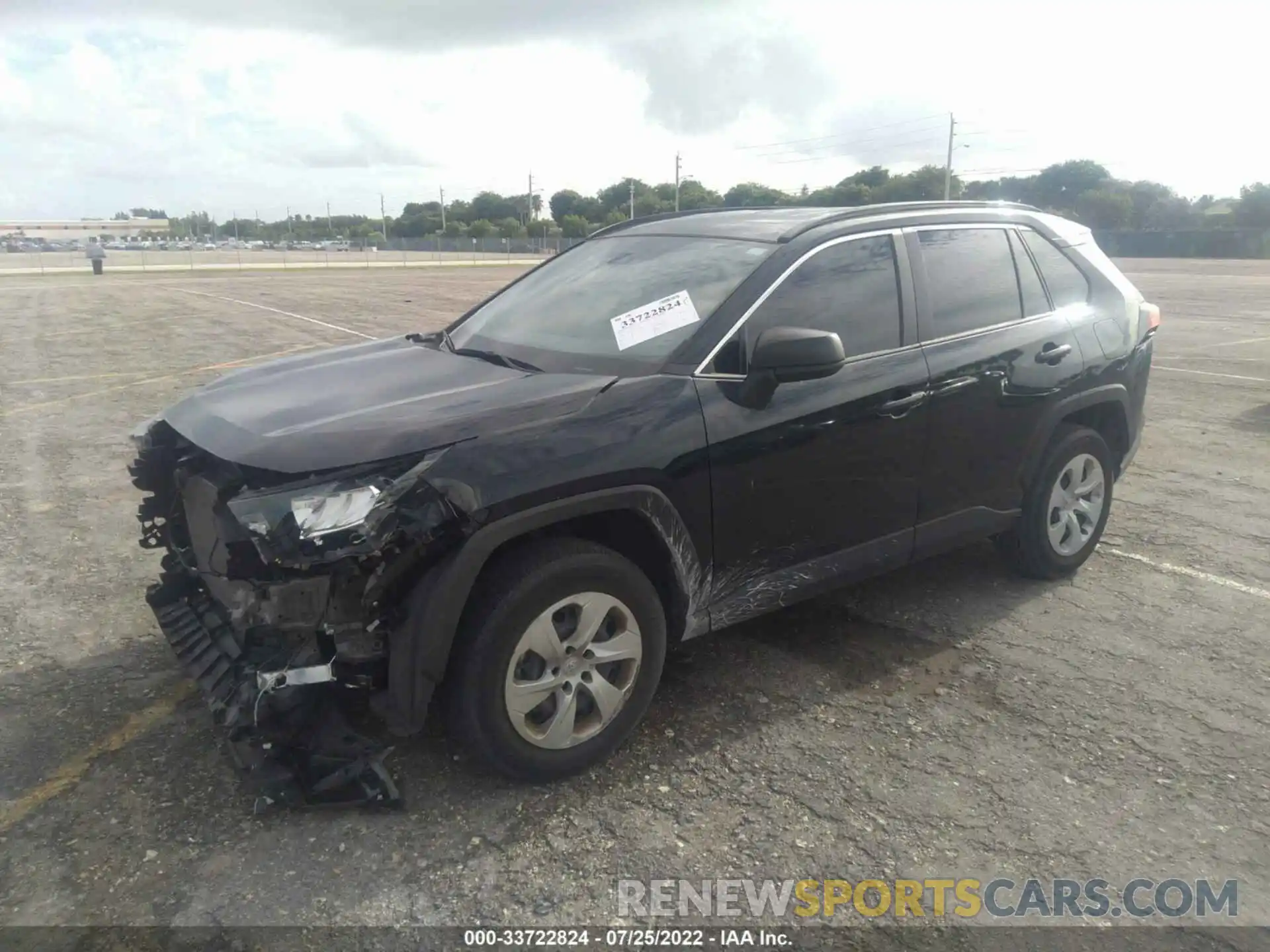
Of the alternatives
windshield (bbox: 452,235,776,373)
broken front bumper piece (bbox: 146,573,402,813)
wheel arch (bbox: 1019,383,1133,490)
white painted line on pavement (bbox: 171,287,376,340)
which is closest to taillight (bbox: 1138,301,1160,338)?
wheel arch (bbox: 1019,383,1133,490)

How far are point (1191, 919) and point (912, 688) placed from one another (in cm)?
126

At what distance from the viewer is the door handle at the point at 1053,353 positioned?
429cm

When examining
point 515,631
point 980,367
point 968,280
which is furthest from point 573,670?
point 968,280

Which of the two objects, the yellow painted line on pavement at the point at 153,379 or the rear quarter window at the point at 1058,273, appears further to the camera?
the yellow painted line on pavement at the point at 153,379

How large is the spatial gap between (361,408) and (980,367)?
2582 millimetres

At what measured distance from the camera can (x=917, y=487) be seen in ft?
12.7

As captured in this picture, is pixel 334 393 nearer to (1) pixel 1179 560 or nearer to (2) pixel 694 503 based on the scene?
(2) pixel 694 503

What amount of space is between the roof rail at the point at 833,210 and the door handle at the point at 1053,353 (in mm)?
767

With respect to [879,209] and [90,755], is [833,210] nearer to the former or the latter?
[879,209]

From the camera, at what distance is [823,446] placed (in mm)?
3465

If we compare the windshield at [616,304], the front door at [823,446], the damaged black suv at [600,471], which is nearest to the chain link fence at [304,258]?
the windshield at [616,304]

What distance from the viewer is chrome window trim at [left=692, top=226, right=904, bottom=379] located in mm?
3262

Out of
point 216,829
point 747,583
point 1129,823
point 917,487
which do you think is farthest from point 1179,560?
point 216,829

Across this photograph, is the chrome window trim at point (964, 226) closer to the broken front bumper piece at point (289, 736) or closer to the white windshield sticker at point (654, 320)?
the white windshield sticker at point (654, 320)
